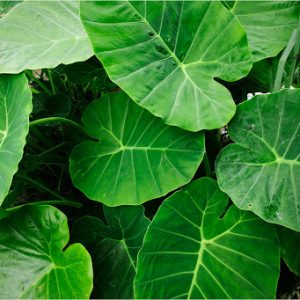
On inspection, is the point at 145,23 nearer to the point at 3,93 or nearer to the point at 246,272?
the point at 3,93

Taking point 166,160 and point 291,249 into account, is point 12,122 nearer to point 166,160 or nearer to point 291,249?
point 166,160

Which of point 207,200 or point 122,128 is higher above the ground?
point 122,128

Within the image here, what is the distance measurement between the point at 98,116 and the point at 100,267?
46 cm

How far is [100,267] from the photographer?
1.11 metres

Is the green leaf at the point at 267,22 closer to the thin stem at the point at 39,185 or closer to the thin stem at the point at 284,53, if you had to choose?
the thin stem at the point at 284,53

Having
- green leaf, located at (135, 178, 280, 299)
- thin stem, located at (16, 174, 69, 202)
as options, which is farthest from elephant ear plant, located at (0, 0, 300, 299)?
thin stem, located at (16, 174, 69, 202)

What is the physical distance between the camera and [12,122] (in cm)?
104

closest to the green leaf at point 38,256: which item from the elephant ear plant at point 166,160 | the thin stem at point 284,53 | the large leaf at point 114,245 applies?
the elephant ear plant at point 166,160

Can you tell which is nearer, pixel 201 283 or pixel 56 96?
pixel 201 283

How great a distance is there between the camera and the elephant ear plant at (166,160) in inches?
38.2

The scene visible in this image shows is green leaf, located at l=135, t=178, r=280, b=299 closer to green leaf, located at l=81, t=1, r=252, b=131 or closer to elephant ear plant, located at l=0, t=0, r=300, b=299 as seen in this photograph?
elephant ear plant, located at l=0, t=0, r=300, b=299

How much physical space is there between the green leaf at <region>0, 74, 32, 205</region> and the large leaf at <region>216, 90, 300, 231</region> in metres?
0.51

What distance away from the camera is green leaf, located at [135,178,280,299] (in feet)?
3.17

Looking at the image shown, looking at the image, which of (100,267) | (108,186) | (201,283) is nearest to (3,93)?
(108,186)
